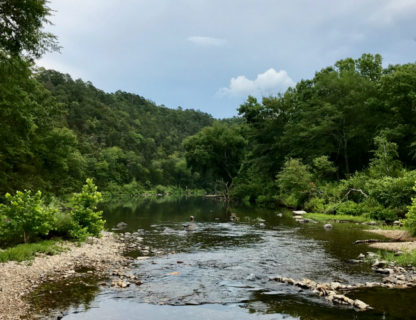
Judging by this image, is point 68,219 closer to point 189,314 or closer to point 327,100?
point 189,314

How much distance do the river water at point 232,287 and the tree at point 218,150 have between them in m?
51.9

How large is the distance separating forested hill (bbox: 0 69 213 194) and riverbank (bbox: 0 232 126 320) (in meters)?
9.57

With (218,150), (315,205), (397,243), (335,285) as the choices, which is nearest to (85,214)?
(335,285)

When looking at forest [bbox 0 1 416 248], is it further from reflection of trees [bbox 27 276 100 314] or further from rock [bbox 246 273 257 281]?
rock [bbox 246 273 257 281]

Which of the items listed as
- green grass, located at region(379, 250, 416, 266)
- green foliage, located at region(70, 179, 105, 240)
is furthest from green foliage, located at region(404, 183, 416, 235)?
green foliage, located at region(70, 179, 105, 240)

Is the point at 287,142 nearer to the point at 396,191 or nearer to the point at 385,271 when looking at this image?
the point at 396,191

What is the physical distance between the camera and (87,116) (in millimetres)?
113500

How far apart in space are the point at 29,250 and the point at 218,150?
6041 cm

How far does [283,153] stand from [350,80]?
15.1 metres

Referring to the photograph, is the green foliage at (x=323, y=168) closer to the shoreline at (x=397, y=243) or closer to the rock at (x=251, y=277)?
the shoreline at (x=397, y=243)

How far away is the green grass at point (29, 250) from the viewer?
1232 centimetres

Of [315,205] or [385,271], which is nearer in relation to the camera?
[385,271]

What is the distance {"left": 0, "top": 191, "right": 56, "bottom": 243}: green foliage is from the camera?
1402 centimetres

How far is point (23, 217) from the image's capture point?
14.2 metres
